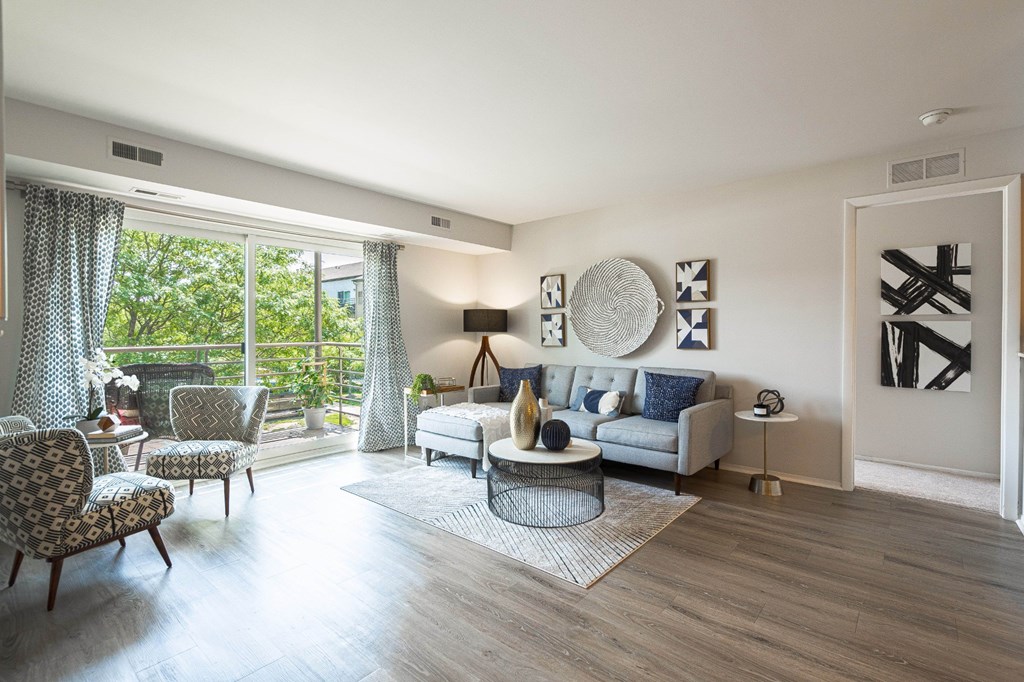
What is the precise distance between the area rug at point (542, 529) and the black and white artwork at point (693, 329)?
57.1 inches

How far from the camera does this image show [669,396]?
439cm

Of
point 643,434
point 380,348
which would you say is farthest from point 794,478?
point 380,348

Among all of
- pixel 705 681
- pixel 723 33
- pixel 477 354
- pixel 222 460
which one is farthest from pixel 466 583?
pixel 477 354

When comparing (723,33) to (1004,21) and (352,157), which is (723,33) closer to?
(1004,21)

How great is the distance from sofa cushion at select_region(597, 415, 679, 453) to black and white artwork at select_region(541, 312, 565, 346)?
1579 mm

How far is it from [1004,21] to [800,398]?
2.79 metres

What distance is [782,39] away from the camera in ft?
7.75

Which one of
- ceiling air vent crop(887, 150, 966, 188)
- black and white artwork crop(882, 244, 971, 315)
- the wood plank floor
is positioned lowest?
the wood plank floor

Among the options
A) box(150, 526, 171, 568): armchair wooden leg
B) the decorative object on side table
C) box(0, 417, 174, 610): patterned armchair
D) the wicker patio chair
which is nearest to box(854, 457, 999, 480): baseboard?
the decorative object on side table

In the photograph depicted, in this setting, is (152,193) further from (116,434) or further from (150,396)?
(116,434)

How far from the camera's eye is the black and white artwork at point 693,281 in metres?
4.75

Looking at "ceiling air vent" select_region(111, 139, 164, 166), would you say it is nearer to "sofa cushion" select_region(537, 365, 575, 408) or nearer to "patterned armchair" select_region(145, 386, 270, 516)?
"patterned armchair" select_region(145, 386, 270, 516)

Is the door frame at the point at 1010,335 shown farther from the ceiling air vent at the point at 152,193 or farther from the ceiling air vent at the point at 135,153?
the ceiling air vent at the point at 152,193

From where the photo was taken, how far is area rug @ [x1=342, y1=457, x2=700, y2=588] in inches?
114
